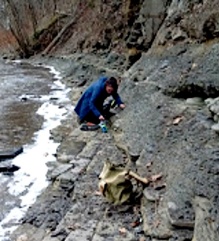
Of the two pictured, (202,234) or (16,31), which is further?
(16,31)

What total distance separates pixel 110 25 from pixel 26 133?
12.0 m

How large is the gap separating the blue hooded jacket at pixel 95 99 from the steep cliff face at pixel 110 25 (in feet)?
6.04

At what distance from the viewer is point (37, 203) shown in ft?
18.8

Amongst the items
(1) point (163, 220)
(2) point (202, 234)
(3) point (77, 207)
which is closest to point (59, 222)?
(3) point (77, 207)

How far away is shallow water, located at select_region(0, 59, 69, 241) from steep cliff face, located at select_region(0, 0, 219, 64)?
3.07 m

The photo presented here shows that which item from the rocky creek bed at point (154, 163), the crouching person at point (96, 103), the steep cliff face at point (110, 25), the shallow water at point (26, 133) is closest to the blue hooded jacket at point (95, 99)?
the crouching person at point (96, 103)

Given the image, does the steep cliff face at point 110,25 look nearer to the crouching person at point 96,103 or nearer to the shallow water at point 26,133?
the crouching person at point 96,103

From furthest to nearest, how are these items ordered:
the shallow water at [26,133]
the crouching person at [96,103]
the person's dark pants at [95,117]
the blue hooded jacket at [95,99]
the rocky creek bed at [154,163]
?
the person's dark pants at [95,117], the blue hooded jacket at [95,99], the crouching person at [96,103], the shallow water at [26,133], the rocky creek bed at [154,163]

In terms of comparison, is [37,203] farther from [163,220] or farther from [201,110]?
[201,110]

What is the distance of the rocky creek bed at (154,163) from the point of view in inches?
162

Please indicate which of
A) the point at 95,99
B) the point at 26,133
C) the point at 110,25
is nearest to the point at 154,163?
the point at 95,99

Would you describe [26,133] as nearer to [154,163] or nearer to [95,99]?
[95,99]

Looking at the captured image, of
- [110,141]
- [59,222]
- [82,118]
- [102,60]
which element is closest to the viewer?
[59,222]

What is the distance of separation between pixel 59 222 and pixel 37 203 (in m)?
0.81
